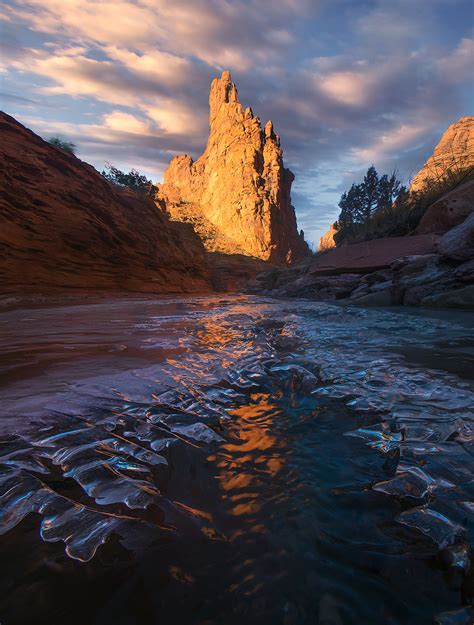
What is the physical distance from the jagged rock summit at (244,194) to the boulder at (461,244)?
123 ft

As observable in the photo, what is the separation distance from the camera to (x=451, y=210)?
20.7 ft

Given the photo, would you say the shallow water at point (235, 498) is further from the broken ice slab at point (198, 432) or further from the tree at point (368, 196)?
the tree at point (368, 196)

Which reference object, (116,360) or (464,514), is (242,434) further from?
(116,360)

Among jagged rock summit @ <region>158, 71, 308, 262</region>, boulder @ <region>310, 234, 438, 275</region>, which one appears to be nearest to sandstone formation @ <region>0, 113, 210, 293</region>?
boulder @ <region>310, 234, 438, 275</region>

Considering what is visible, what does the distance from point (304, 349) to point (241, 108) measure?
6410 centimetres

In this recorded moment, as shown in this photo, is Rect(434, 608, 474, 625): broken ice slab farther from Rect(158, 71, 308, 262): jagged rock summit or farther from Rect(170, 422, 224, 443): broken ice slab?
Rect(158, 71, 308, 262): jagged rock summit

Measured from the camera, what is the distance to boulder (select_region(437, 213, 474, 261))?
4.48m

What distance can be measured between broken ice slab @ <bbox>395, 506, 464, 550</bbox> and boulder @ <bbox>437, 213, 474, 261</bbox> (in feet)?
16.3

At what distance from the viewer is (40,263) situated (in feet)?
27.1

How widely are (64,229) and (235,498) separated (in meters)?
9.88

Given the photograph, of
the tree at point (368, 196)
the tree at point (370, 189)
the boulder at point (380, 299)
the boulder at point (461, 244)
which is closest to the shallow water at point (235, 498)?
the boulder at point (461, 244)

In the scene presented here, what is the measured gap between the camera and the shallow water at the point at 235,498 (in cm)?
45

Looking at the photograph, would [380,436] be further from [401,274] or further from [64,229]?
[64,229]

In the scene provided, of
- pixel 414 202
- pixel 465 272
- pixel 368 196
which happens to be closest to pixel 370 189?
pixel 368 196
